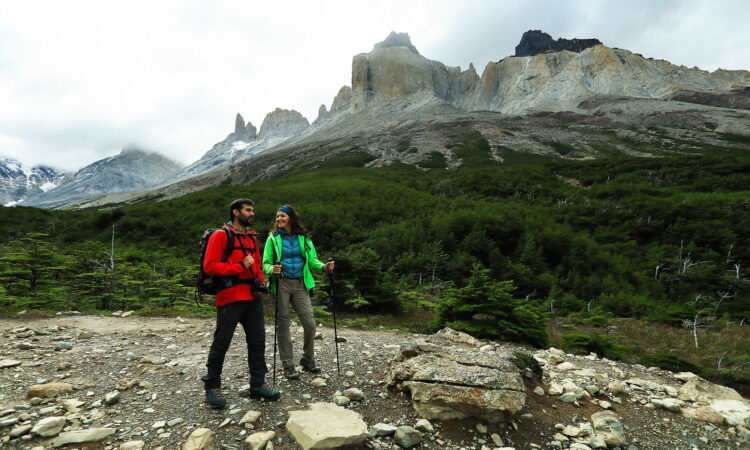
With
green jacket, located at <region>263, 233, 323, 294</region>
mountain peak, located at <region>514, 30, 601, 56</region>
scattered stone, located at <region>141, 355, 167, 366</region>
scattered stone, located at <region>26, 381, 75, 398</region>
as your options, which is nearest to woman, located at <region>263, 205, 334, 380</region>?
green jacket, located at <region>263, 233, 323, 294</region>

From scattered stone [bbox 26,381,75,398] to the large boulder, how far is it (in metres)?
4.20

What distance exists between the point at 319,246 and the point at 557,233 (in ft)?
57.9

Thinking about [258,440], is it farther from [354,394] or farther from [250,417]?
[354,394]

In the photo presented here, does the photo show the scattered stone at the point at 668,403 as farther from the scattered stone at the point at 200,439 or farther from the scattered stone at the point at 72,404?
the scattered stone at the point at 72,404

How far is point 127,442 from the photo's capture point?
289 cm

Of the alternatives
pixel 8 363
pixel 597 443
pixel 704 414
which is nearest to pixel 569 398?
pixel 597 443

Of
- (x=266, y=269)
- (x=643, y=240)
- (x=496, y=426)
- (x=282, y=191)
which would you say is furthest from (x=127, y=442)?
(x=282, y=191)

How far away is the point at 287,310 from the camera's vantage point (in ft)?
15.1

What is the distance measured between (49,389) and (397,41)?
727ft

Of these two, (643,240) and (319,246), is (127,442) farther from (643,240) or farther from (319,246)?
(643,240)

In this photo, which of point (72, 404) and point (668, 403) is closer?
point (72, 404)

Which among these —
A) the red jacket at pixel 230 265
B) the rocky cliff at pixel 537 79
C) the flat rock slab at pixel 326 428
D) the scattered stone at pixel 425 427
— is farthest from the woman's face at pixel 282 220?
the rocky cliff at pixel 537 79

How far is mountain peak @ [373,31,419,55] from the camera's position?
620 ft

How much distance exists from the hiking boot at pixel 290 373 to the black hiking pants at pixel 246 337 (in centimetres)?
55
